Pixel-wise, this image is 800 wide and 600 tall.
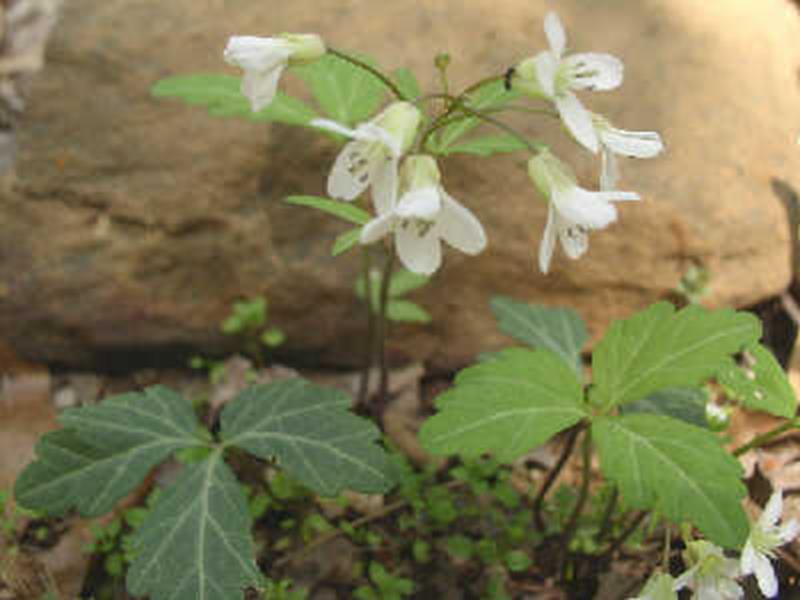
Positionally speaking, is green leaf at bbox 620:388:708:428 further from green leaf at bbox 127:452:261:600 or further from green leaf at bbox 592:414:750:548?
green leaf at bbox 127:452:261:600

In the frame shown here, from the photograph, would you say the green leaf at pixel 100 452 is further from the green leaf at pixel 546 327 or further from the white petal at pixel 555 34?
the white petal at pixel 555 34

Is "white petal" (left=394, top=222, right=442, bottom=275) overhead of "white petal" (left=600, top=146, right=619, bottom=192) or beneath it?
beneath

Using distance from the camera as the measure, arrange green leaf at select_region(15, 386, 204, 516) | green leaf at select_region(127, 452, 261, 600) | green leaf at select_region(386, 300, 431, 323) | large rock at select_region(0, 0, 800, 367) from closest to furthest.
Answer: green leaf at select_region(127, 452, 261, 600) < green leaf at select_region(15, 386, 204, 516) < green leaf at select_region(386, 300, 431, 323) < large rock at select_region(0, 0, 800, 367)

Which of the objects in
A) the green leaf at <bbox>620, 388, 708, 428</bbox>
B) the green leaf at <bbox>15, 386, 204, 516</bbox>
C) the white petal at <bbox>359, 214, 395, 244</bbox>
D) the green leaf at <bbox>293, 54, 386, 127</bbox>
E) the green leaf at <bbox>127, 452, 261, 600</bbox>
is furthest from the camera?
the green leaf at <bbox>293, 54, 386, 127</bbox>

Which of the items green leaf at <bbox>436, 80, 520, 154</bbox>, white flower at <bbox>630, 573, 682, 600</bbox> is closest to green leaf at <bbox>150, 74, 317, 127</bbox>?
green leaf at <bbox>436, 80, 520, 154</bbox>

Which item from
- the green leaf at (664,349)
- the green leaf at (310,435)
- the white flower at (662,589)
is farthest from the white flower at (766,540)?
the green leaf at (310,435)

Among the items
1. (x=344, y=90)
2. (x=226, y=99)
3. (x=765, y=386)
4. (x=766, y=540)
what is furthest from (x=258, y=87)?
(x=766, y=540)

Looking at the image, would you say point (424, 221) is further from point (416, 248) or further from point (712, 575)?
point (712, 575)
